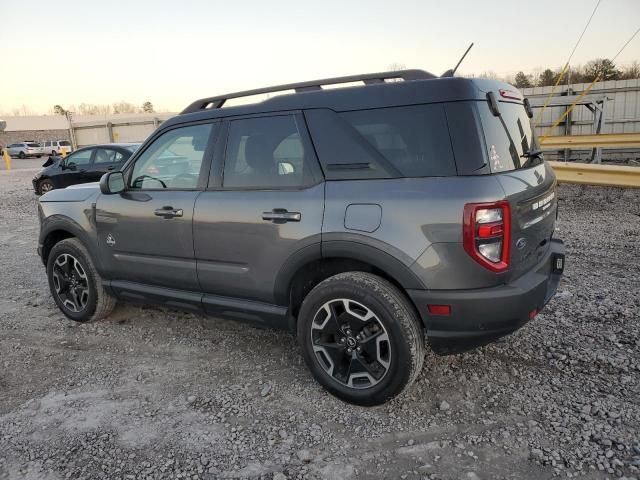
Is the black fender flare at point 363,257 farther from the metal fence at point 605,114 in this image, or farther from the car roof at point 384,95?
the metal fence at point 605,114

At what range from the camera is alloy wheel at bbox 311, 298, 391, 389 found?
2859 millimetres

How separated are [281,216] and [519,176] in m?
1.43

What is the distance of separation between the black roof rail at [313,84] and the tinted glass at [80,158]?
33.5 feet

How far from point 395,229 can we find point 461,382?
4.08ft

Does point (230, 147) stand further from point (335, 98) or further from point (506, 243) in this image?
point (506, 243)

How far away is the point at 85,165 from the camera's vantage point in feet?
41.8

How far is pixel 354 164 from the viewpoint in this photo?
2879 mm

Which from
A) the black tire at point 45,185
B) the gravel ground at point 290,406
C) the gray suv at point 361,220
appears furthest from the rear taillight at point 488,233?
the black tire at point 45,185

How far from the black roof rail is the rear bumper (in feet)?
4.12

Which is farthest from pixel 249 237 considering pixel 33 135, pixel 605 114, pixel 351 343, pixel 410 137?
pixel 33 135

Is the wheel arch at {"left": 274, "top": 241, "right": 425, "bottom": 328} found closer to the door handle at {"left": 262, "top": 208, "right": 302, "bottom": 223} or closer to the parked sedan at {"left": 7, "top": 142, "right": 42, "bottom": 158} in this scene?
the door handle at {"left": 262, "top": 208, "right": 302, "bottom": 223}

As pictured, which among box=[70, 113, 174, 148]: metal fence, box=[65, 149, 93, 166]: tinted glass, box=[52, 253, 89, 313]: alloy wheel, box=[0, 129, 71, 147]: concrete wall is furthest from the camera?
box=[0, 129, 71, 147]: concrete wall

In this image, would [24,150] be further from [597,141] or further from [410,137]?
[410,137]

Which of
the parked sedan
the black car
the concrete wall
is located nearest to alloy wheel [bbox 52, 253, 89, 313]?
the black car
